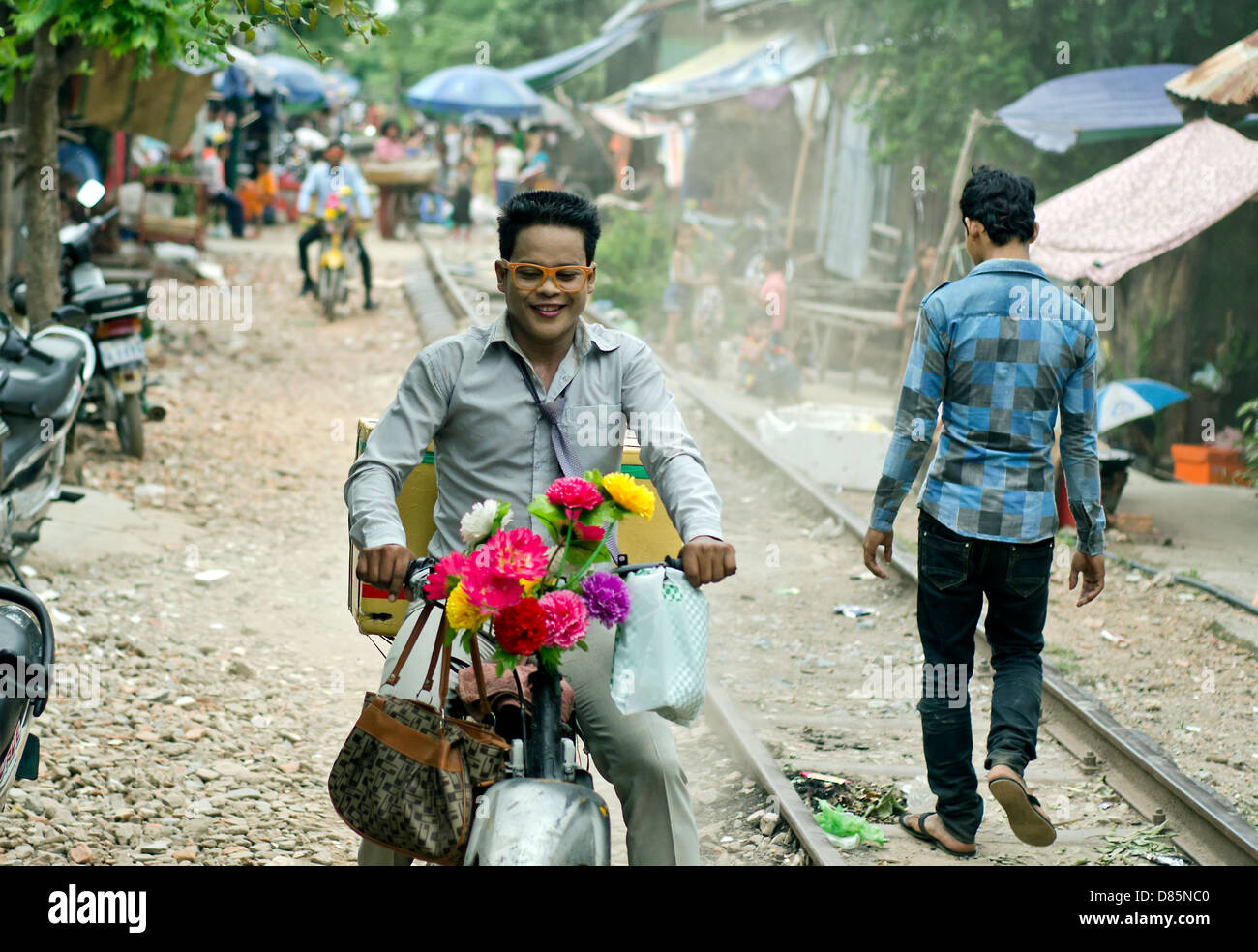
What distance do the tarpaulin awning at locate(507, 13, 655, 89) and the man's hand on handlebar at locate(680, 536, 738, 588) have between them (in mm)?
30054

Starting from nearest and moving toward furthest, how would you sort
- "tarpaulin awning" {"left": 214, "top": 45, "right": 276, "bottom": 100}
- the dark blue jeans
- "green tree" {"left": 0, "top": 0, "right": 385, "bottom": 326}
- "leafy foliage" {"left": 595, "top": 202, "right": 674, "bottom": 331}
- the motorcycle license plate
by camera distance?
the dark blue jeans, "green tree" {"left": 0, "top": 0, "right": 385, "bottom": 326}, the motorcycle license plate, "leafy foliage" {"left": 595, "top": 202, "right": 674, "bottom": 331}, "tarpaulin awning" {"left": 214, "top": 45, "right": 276, "bottom": 100}

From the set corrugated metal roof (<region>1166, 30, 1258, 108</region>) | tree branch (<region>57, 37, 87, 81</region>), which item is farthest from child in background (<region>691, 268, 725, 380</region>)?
tree branch (<region>57, 37, 87, 81</region>)

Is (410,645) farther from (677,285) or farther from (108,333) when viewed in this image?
(677,285)

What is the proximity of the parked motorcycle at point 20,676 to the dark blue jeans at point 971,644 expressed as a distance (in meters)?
2.71

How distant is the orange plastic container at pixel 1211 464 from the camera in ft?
37.5

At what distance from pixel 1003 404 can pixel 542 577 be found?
7.14 feet

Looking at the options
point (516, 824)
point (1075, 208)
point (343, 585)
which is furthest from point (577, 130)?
point (516, 824)

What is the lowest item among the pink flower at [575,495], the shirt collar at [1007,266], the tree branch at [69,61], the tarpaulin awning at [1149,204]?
the pink flower at [575,495]

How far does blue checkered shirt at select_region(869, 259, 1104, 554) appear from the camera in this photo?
4.24 m

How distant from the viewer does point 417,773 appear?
8.99 feet

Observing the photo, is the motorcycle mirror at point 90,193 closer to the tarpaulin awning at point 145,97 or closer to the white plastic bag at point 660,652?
the tarpaulin awning at point 145,97

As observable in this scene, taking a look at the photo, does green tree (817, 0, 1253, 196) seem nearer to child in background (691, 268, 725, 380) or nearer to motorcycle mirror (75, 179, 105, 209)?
child in background (691, 268, 725, 380)

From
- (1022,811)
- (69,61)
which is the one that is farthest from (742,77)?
(1022,811)

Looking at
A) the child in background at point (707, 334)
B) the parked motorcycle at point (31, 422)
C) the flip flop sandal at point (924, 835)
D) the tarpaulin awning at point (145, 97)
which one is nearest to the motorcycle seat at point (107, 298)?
the parked motorcycle at point (31, 422)
